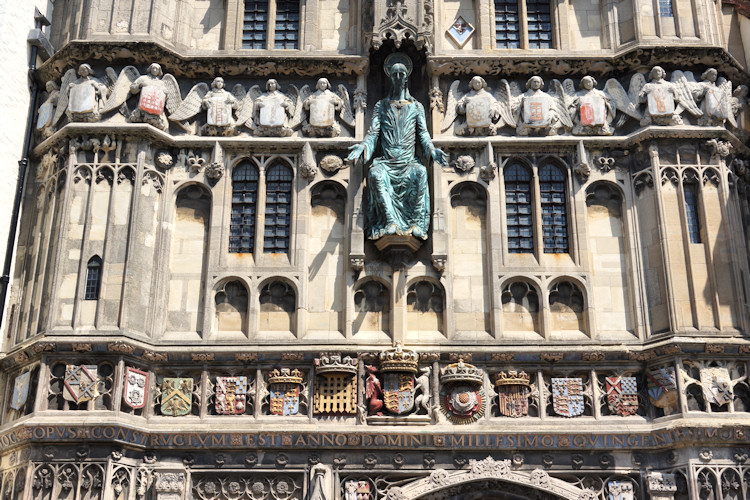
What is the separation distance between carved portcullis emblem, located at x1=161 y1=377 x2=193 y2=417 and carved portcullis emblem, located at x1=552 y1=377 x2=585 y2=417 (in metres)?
7.09

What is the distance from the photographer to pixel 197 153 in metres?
21.3

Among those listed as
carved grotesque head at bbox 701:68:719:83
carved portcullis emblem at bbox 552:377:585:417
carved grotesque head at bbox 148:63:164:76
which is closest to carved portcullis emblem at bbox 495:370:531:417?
carved portcullis emblem at bbox 552:377:585:417

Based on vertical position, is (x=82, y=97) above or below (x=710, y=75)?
below

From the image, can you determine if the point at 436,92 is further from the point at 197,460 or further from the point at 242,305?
the point at 197,460

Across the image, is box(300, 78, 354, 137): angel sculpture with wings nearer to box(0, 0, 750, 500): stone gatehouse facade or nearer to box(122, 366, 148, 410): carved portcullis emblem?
box(0, 0, 750, 500): stone gatehouse facade

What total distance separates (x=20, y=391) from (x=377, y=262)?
749 cm

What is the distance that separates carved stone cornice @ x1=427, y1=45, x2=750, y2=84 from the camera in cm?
2138

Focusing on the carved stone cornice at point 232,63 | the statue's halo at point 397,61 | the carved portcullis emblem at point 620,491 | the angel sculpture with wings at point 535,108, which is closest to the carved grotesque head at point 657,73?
the angel sculpture with wings at point 535,108

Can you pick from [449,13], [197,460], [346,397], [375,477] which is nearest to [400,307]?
[346,397]

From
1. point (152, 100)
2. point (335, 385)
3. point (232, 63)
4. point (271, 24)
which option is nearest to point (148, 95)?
point (152, 100)

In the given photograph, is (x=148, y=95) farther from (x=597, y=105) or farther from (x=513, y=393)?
(x=513, y=393)

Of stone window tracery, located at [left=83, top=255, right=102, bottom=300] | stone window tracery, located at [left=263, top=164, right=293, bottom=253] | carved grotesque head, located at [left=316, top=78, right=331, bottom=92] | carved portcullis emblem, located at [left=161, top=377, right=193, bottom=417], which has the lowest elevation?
carved portcullis emblem, located at [left=161, top=377, right=193, bottom=417]

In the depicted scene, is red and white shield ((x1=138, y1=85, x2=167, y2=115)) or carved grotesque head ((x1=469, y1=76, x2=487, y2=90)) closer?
red and white shield ((x1=138, y1=85, x2=167, y2=115))

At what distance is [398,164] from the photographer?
2067 cm
